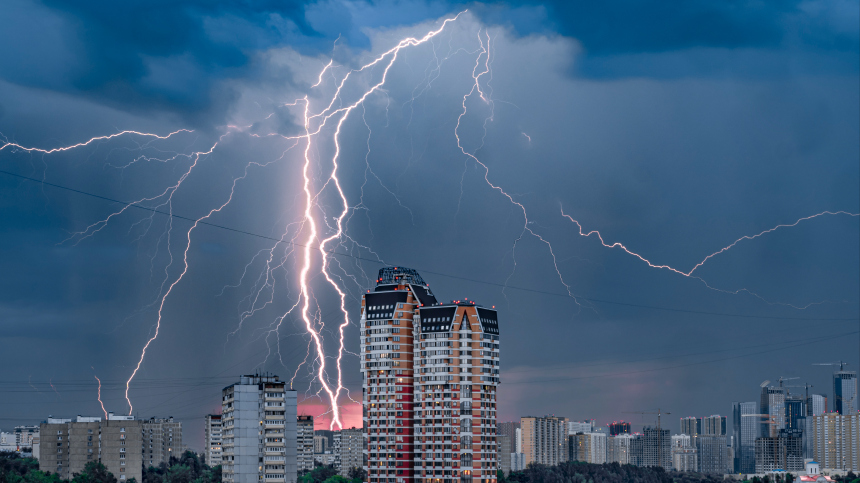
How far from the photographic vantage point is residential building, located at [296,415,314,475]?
143m

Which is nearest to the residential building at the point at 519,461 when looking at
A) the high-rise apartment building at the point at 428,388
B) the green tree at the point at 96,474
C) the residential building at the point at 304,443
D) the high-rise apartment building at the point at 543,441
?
the high-rise apartment building at the point at 543,441

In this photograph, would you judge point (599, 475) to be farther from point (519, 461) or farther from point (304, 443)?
point (304, 443)

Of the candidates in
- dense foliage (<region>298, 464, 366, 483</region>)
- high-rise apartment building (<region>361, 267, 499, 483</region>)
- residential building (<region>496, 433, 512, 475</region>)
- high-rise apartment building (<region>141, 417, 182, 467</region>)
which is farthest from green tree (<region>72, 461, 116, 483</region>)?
residential building (<region>496, 433, 512, 475</region>)

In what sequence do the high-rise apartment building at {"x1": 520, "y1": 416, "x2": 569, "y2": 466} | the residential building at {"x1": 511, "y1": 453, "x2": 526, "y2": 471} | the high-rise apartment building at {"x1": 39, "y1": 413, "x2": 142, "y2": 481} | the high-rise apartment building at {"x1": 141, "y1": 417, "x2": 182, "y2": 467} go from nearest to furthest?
the high-rise apartment building at {"x1": 39, "y1": 413, "x2": 142, "y2": 481} < the high-rise apartment building at {"x1": 141, "y1": 417, "x2": 182, "y2": 467} < the residential building at {"x1": 511, "y1": 453, "x2": 526, "y2": 471} < the high-rise apartment building at {"x1": 520, "y1": 416, "x2": 569, "y2": 466}

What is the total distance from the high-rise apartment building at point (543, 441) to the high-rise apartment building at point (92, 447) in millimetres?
78188

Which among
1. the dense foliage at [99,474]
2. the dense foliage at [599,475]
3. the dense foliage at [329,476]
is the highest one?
the dense foliage at [99,474]

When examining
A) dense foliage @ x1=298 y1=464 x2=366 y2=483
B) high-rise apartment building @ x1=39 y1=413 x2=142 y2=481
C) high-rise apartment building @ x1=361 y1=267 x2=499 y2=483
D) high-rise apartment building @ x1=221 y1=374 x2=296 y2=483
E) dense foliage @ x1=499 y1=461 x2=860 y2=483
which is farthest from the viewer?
dense foliage @ x1=499 y1=461 x2=860 y2=483

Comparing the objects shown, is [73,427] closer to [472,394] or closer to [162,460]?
[162,460]

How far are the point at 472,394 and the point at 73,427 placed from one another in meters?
58.7

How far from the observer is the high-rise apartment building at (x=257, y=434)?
3000 inches

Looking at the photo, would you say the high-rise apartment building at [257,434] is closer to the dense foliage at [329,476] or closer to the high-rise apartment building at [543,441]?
the dense foliage at [329,476]

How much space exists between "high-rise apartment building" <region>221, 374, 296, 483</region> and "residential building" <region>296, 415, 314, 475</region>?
63275 mm

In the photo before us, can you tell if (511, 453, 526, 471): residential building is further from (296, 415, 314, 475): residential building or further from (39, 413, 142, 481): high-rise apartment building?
(39, 413, 142, 481): high-rise apartment building

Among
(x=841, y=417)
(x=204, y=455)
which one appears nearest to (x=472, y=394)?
(x=204, y=455)
